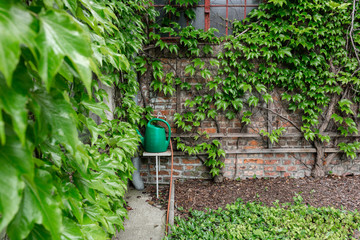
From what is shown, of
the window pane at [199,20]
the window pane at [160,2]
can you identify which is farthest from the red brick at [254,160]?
the window pane at [160,2]

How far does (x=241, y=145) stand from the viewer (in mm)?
3215

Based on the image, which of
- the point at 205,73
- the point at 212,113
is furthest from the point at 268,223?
the point at 205,73

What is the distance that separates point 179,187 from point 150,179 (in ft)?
1.39

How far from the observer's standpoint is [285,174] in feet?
10.6

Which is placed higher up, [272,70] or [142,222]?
[272,70]

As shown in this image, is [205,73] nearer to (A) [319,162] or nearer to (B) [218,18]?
(B) [218,18]

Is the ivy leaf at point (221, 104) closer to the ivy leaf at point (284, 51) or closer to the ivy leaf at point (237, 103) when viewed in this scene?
the ivy leaf at point (237, 103)

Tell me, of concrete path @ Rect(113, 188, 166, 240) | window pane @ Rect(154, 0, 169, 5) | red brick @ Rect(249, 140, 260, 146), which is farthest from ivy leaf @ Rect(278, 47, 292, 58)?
concrete path @ Rect(113, 188, 166, 240)

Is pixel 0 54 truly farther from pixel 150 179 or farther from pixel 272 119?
pixel 272 119

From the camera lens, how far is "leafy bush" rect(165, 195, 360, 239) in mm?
2047

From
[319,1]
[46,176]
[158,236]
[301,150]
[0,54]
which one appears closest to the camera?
[0,54]

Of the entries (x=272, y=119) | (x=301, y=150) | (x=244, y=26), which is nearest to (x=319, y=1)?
(x=244, y=26)

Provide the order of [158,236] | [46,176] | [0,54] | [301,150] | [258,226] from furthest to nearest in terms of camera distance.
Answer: [301,150], [258,226], [158,236], [46,176], [0,54]

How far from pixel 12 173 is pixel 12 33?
216mm
